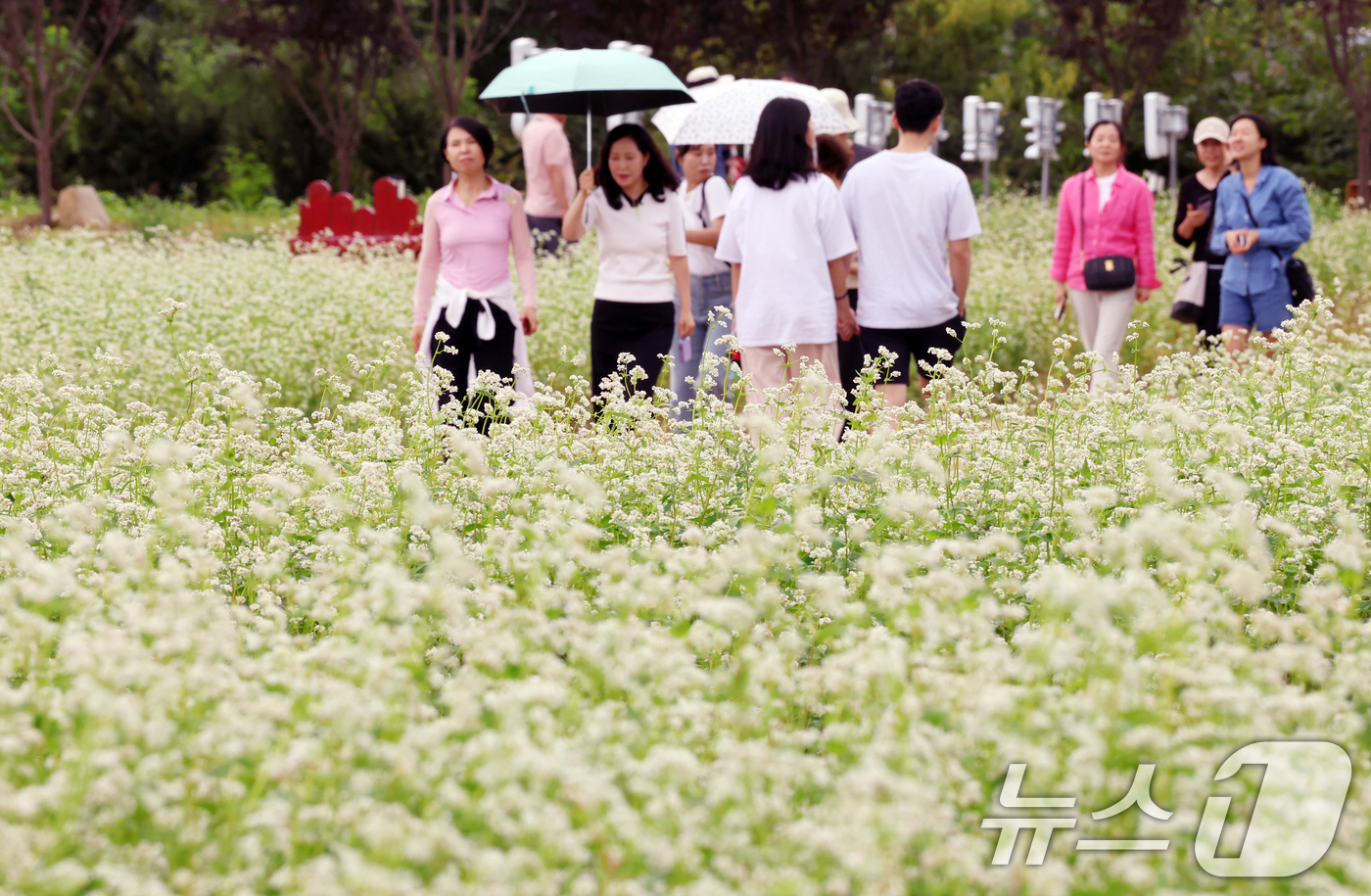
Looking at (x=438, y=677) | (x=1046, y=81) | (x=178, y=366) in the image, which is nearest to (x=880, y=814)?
(x=438, y=677)

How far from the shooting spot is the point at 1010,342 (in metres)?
9.85

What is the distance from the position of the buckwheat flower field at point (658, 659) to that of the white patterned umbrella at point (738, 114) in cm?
293

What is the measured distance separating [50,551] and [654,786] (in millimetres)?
2555

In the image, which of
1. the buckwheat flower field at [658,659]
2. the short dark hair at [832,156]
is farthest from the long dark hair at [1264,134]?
the buckwheat flower field at [658,659]

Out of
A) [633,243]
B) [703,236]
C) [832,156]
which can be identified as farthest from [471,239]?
[832,156]

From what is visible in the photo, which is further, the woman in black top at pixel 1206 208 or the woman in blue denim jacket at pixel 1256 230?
the woman in black top at pixel 1206 208

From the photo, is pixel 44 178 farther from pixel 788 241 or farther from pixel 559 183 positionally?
pixel 788 241

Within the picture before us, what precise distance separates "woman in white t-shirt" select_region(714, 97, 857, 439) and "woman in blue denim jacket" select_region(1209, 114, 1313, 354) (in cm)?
310

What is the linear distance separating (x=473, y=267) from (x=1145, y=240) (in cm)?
387

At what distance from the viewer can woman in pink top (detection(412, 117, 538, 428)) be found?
671 centimetres

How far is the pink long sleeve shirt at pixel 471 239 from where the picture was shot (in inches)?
265

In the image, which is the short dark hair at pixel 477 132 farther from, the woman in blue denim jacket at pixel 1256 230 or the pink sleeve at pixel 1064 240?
the woman in blue denim jacket at pixel 1256 230

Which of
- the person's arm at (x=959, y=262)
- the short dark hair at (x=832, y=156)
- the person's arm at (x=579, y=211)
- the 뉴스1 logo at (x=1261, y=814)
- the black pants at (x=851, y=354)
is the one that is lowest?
the 뉴스1 logo at (x=1261, y=814)

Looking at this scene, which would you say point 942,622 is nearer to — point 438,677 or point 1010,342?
point 438,677
